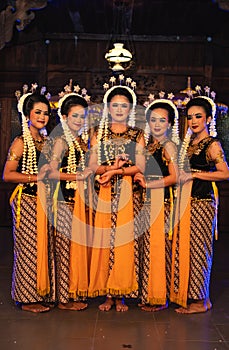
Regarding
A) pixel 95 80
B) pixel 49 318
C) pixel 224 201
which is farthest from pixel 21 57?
pixel 49 318

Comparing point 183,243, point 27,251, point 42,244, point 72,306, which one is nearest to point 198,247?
point 183,243

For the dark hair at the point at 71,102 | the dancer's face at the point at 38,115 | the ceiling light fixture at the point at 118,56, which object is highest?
the ceiling light fixture at the point at 118,56

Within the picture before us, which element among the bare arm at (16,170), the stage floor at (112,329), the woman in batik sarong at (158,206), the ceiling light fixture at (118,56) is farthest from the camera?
the ceiling light fixture at (118,56)

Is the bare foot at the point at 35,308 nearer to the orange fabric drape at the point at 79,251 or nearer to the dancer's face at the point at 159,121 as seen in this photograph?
the orange fabric drape at the point at 79,251

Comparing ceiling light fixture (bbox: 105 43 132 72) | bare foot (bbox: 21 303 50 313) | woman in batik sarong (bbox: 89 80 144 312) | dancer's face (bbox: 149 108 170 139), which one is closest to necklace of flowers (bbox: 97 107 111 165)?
woman in batik sarong (bbox: 89 80 144 312)

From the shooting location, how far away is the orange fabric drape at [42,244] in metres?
3.70

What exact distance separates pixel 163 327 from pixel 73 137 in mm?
1441

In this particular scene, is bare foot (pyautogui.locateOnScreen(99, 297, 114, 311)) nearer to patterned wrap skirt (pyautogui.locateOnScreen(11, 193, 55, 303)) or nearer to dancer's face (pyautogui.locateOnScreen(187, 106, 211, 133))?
patterned wrap skirt (pyautogui.locateOnScreen(11, 193, 55, 303))

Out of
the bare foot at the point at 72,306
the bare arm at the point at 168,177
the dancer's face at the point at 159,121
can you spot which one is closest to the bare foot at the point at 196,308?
the bare foot at the point at 72,306

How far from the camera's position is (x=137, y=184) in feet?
12.7

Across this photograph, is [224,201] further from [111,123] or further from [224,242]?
[111,123]

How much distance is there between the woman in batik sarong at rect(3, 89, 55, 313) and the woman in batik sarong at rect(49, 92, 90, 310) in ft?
0.25

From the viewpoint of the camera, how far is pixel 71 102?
3807 millimetres

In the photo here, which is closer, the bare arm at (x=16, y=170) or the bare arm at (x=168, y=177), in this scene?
the bare arm at (x=16, y=170)
